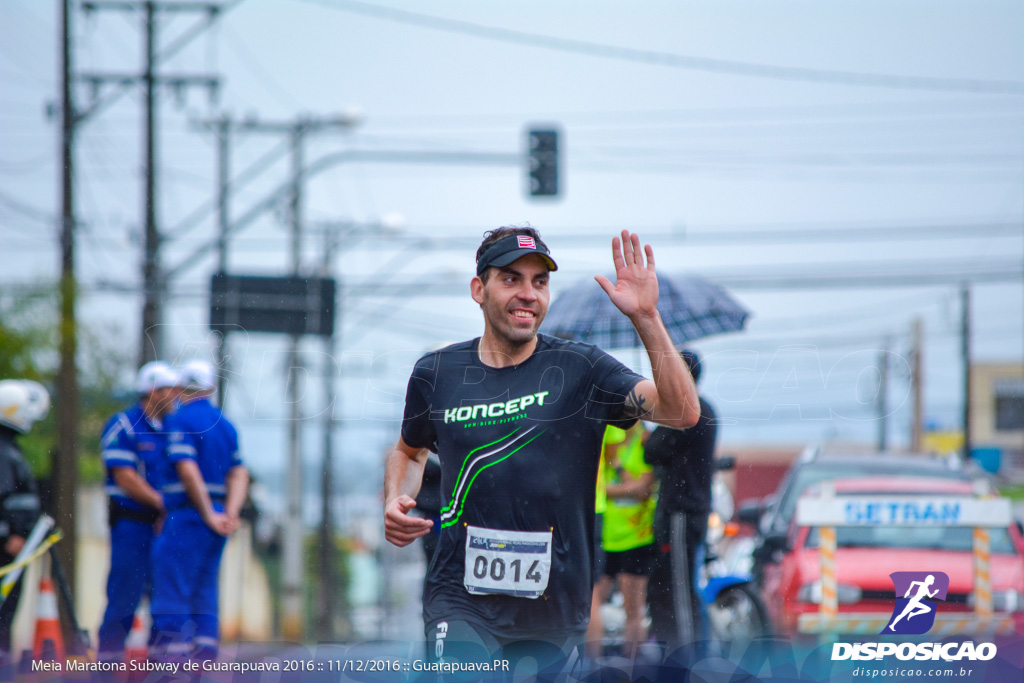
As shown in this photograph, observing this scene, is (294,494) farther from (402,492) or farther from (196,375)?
(402,492)

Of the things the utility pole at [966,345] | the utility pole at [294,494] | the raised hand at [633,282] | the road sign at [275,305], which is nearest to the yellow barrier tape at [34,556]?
the road sign at [275,305]

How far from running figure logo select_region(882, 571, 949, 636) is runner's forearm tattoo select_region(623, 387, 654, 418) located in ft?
5.11

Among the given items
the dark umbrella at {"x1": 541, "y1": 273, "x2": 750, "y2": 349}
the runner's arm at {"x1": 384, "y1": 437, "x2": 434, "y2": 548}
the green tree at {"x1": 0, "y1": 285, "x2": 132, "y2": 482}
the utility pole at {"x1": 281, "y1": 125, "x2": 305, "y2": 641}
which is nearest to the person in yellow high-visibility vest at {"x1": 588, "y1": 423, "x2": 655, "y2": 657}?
the dark umbrella at {"x1": 541, "y1": 273, "x2": 750, "y2": 349}

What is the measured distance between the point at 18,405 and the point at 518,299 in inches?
125

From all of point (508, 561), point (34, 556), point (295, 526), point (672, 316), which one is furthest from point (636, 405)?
point (295, 526)

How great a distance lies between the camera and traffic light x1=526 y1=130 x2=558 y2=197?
5.67 meters

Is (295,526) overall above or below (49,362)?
below

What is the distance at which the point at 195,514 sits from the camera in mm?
5281

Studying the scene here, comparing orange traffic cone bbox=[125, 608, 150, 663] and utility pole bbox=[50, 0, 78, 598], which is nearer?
orange traffic cone bbox=[125, 608, 150, 663]

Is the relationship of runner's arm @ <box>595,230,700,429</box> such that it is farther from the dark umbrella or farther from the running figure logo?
the dark umbrella

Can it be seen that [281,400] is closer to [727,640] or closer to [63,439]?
[727,640]

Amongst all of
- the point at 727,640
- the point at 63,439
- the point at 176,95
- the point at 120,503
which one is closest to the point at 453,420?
the point at 727,640

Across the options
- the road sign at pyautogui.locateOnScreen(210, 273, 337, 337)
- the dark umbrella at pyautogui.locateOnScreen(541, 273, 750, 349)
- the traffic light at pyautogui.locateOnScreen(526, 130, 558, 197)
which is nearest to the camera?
the road sign at pyautogui.locateOnScreen(210, 273, 337, 337)

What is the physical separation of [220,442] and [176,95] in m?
8.19
